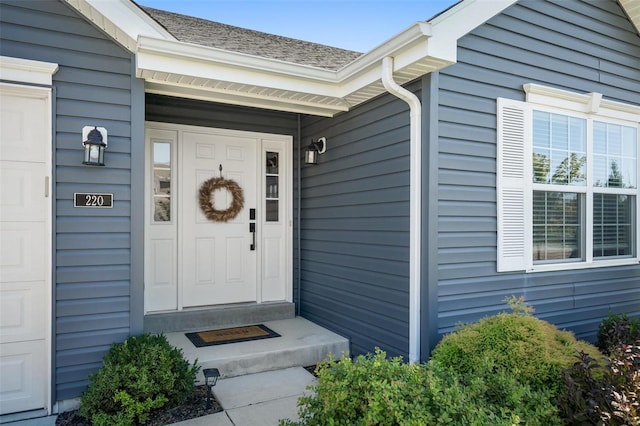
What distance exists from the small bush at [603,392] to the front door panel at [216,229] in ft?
11.3

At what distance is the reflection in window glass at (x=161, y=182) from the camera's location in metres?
4.56

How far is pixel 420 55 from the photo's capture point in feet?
10.1

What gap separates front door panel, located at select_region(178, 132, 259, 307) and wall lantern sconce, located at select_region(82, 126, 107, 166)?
149cm

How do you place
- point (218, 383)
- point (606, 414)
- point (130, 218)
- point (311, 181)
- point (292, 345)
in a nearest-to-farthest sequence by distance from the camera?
point (606, 414) < point (130, 218) < point (218, 383) < point (292, 345) < point (311, 181)

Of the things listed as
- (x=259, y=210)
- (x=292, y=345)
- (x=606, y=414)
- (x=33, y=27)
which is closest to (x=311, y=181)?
(x=259, y=210)

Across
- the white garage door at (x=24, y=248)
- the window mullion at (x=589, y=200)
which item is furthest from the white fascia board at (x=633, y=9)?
the white garage door at (x=24, y=248)

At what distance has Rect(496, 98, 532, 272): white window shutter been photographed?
3727 millimetres

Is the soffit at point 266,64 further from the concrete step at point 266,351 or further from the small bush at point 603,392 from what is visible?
the concrete step at point 266,351

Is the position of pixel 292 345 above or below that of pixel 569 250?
below

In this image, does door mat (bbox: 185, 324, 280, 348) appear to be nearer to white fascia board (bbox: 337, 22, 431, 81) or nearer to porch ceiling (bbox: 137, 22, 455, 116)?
porch ceiling (bbox: 137, 22, 455, 116)

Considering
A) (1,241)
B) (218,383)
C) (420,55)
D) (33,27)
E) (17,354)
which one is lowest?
(218,383)

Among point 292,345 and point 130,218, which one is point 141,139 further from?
point 292,345

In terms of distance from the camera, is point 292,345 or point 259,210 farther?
point 259,210

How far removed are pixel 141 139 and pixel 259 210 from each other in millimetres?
1911
